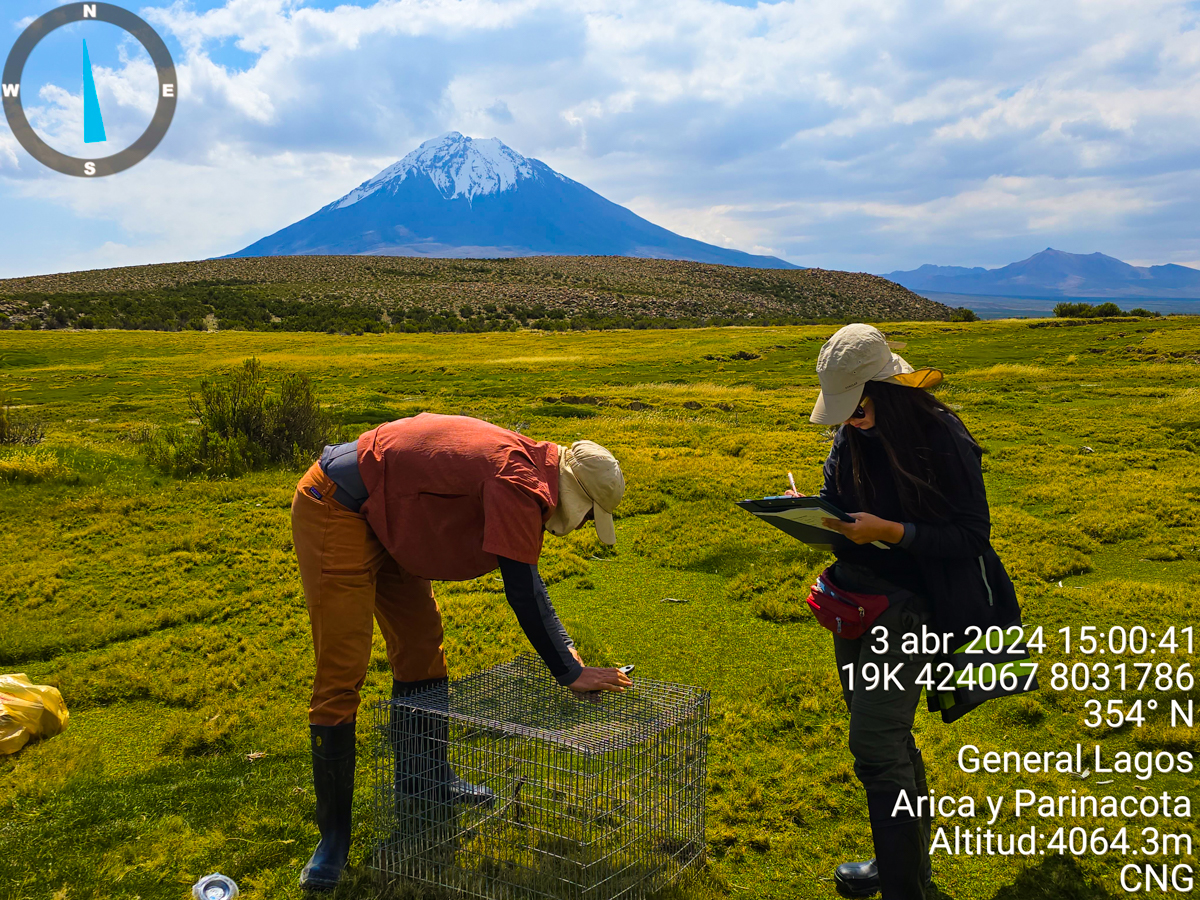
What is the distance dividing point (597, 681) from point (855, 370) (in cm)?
160

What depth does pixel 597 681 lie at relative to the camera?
11.1 ft

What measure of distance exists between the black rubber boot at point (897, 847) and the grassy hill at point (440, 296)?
178 ft

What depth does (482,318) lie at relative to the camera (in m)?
62.7

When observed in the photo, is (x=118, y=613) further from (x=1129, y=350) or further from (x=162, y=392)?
(x=1129, y=350)

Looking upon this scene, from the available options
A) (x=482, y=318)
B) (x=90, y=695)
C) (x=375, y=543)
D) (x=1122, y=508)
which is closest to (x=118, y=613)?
(x=90, y=695)

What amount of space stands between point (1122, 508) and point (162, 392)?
2390 cm

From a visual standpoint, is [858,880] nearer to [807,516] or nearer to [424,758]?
[807,516]

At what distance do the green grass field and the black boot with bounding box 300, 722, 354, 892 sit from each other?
139 millimetres

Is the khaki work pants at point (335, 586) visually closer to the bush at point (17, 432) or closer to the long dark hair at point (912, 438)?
the long dark hair at point (912, 438)

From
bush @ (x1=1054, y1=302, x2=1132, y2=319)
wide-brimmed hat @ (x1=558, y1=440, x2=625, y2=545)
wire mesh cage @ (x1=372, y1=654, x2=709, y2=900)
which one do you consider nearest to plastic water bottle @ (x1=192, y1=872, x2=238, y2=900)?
wire mesh cage @ (x1=372, y1=654, x2=709, y2=900)

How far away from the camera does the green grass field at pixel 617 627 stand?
4199 millimetres

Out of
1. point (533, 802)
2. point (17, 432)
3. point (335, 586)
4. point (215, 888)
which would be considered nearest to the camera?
point (335, 586)

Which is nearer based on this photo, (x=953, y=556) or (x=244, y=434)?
(x=953, y=556)

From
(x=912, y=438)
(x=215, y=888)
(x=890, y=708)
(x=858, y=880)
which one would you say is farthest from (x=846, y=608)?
(x=215, y=888)
